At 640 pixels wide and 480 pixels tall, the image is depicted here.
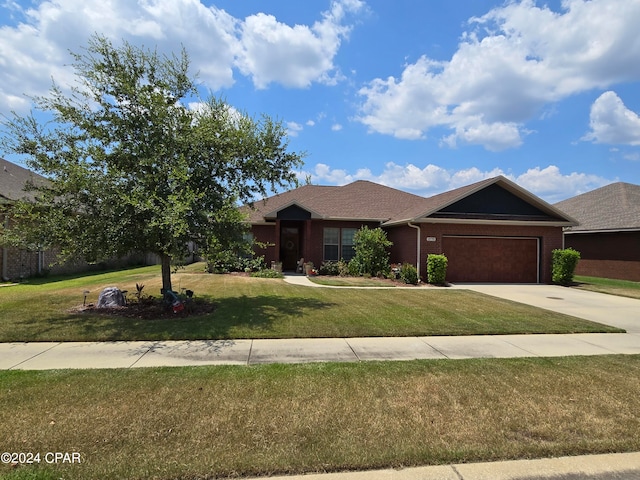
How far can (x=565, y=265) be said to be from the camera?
1669 centimetres

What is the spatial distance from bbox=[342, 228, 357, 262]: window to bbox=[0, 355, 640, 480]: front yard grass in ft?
48.2

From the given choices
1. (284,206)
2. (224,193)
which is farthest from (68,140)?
(284,206)

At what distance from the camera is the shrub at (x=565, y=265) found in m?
16.7

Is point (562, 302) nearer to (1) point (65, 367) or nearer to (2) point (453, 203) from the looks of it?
(2) point (453, 203)

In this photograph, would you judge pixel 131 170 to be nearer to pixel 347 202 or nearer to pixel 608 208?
pixel 347 202

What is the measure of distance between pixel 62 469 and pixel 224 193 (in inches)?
280

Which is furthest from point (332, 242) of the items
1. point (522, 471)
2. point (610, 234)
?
point (522, 471)

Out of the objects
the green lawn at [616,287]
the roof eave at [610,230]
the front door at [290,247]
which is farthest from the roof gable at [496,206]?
the front door at [290,247]

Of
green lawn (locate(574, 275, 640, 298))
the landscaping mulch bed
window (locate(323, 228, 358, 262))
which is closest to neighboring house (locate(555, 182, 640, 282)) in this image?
green lawn (locate(574, 275, 640, 298))

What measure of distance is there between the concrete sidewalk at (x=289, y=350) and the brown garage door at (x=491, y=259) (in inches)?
383

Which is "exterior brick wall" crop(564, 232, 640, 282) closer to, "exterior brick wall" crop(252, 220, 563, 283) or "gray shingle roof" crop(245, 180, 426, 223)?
"exterior brick wall" crop(252, 220, 563, 283)

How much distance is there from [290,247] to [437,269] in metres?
8.65

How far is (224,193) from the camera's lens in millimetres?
9391

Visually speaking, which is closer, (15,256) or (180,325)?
(180,325)
